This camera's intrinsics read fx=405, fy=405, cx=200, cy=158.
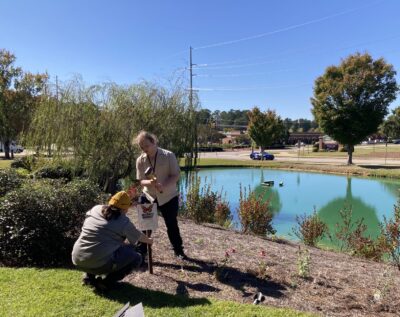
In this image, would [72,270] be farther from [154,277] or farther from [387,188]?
[387,188]

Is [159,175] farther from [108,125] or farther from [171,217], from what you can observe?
[108,125]

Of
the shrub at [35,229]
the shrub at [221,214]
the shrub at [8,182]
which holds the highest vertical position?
the shrub at [8,182]

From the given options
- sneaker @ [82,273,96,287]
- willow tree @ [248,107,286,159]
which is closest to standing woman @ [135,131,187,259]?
sneaker @ [82,273,96,287]

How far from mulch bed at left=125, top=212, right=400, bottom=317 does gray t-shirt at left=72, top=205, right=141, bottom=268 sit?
65cm

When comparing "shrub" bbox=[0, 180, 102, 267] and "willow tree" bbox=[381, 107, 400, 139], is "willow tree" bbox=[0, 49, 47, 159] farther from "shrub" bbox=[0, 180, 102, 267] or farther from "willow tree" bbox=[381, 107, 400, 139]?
"willow tree" bbox=[381, 107, 400, 139]

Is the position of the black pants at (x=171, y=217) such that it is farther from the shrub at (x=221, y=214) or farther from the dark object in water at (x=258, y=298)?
the shrub at (x=221, y=214)

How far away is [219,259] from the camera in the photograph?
539 cm

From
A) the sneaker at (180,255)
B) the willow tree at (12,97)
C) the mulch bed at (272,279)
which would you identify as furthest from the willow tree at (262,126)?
the sneaker at (180,255)

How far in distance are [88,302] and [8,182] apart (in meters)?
3.51

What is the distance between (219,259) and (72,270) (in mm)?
1867

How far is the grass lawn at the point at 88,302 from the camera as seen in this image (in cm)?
372

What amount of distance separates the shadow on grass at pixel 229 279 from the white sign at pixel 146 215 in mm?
669

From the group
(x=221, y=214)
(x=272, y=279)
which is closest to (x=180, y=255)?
(x=272, y=279)

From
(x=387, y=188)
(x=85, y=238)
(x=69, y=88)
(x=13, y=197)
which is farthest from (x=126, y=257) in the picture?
(x=387, y=188)
